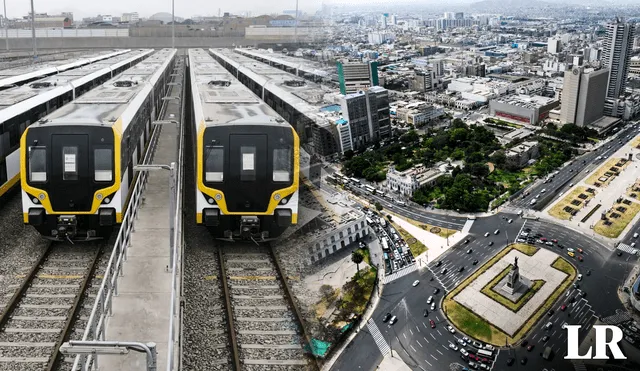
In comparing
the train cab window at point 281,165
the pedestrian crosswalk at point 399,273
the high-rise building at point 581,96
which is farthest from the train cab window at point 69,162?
the high-rise building at point 581,96

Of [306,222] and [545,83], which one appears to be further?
[545,83]

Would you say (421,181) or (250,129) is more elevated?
(250,129)

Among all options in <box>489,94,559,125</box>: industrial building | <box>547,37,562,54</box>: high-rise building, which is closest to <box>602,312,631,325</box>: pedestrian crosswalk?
<box>489,94,559,125</box>: industrial building

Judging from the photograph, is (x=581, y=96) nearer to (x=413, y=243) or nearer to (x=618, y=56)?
(x=618, y=56)

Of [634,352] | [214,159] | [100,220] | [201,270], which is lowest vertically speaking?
[634,352]

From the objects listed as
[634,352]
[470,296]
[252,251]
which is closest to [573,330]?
[634,352]

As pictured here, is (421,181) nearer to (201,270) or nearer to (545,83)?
(201,270)

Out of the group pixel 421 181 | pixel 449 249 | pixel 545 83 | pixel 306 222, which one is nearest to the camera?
pixel 306 222

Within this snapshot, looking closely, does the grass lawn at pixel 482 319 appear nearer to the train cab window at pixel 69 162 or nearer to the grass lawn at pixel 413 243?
the grass lawn at pixel 413 243
